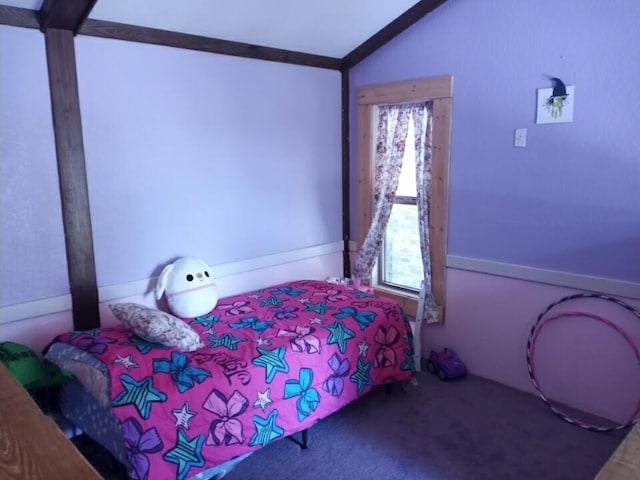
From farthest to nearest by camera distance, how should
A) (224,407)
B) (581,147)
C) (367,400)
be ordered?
1. (367,400)
2. (581,147)
3. (224,407)

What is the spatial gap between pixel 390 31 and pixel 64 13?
2.10 m

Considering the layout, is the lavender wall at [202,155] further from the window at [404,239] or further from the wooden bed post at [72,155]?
the window at [404,239]

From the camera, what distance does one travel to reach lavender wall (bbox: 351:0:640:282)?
2.55 m

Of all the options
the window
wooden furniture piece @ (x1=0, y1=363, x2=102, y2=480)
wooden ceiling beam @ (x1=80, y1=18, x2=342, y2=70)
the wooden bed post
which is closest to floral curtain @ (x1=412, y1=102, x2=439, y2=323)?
the window

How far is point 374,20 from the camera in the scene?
3291mm

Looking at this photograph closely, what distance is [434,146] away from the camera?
10.9ft

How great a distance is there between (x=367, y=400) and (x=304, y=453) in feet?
2.12

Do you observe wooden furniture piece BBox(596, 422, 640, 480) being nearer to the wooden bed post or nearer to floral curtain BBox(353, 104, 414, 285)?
the wooden bed post

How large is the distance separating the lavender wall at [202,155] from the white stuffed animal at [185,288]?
13 centimetres

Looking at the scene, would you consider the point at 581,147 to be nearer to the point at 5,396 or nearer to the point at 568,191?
the point at 568,191

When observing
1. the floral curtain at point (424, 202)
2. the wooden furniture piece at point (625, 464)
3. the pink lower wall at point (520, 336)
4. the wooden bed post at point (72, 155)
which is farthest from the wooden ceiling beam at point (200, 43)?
the wooden furniture piece at point (625, 464)

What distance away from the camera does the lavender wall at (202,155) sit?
8.71ft

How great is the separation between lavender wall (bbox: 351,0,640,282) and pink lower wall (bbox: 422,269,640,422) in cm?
20

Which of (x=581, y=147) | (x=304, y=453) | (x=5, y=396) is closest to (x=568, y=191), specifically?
(x=581, y=147)
